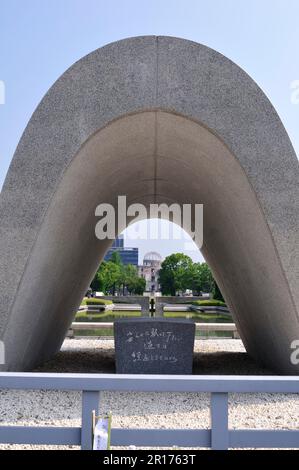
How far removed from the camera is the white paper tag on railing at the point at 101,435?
9.63ft

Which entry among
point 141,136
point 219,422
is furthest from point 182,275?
point 219,422

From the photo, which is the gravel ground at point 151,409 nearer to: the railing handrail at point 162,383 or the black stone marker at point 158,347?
the black stone marker at point 158,347

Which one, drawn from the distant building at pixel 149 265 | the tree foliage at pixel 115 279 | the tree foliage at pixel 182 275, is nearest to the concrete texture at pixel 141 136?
the tree foliage at pixel 115 279

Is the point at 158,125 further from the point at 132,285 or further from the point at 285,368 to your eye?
the point at 132,285

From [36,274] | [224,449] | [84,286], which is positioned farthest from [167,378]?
[84,286]

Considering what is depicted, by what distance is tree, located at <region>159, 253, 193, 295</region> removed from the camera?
251 ft

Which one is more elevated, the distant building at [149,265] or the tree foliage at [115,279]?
the distant building at [149,265]

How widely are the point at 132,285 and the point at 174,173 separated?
82227 mm

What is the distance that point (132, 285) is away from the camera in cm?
9062

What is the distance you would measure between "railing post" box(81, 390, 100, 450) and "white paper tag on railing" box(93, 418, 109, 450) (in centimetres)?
15

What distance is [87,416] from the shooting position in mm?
3143

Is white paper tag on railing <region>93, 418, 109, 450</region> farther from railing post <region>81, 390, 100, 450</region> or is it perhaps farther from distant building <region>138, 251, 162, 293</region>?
distant building <region>138, 251, 162, 293</region>

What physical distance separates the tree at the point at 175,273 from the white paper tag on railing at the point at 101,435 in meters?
73.1

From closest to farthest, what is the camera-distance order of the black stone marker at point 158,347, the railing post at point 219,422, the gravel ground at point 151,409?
the railing post at point 219,422 → the gravel ground at point 151,409 → the black stone marker at point 158,347
